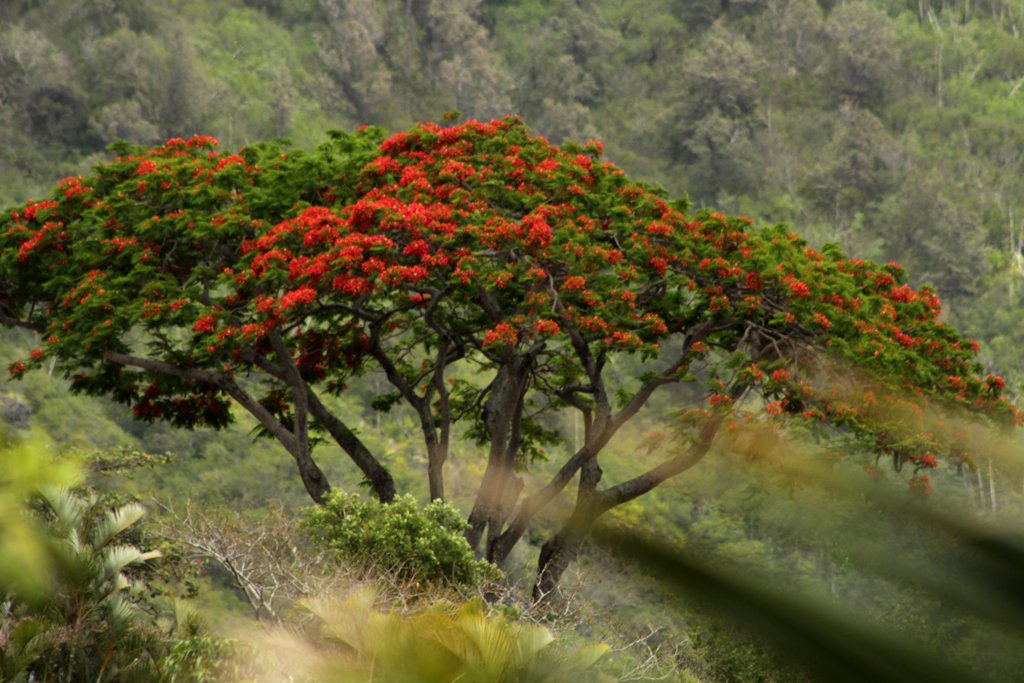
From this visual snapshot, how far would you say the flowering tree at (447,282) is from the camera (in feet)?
38.0

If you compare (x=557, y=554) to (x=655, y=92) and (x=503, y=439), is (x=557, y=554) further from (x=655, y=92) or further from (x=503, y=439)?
(x=655, y=92)

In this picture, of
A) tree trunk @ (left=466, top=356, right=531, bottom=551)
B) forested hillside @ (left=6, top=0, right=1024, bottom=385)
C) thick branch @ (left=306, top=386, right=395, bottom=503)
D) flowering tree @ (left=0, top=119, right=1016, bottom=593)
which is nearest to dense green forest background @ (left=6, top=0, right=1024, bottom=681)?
forested hillside @ (left=6, top=0, right=1024, bottom=385)

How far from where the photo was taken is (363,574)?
33.9 feet

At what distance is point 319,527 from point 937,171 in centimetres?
4777

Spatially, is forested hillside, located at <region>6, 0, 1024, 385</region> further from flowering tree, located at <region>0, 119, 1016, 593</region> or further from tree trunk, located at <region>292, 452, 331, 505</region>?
tree trunk, located at <region>292, 452, 331, 505</region>

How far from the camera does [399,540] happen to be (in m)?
10.9

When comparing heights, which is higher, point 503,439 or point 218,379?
point 218,379

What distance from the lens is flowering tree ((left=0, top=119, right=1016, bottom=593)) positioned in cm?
1159

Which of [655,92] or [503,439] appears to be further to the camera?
[655,92]

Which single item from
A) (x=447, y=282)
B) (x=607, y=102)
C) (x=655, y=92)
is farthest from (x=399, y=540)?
(x=655, y=92)

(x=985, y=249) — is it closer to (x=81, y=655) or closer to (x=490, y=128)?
(x=490, y=128)

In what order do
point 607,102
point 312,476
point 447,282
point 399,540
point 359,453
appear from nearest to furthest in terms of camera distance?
point 399,540 → point 447,282 → point 312,476 → point 359,453 → point 607,102

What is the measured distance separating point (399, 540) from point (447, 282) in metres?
2.53

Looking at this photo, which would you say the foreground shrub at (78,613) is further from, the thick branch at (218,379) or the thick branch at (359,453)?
the thick branch at (359,453)
